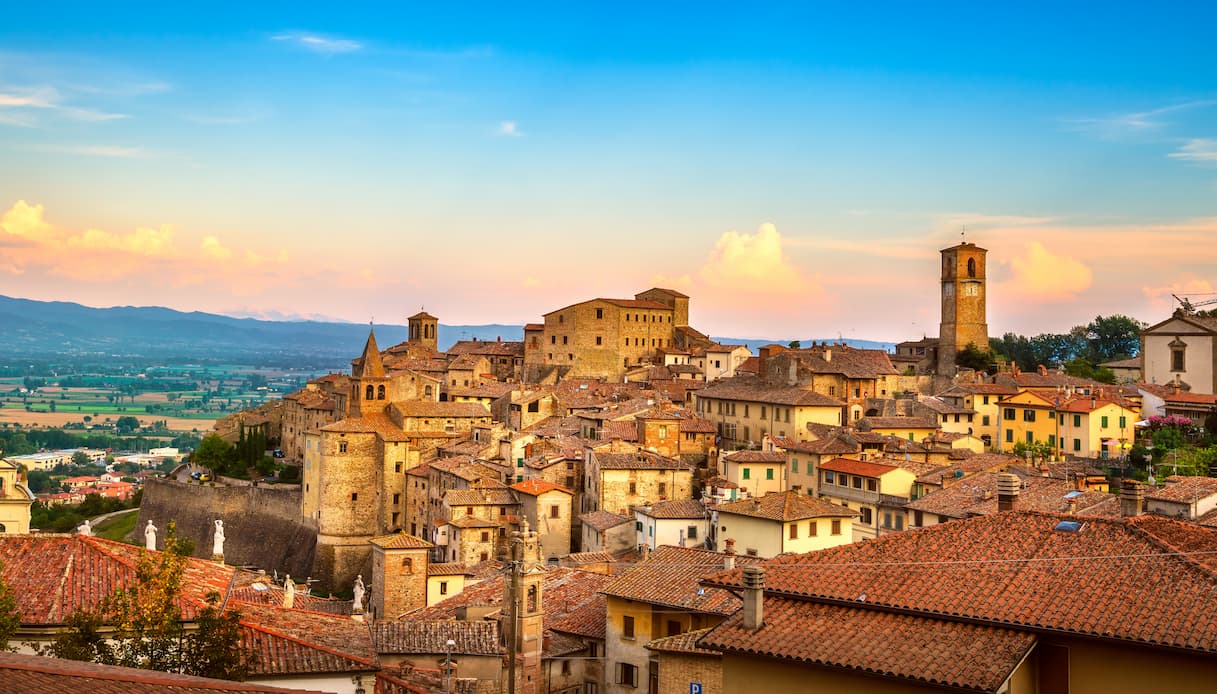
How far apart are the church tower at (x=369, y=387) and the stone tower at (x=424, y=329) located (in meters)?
39.3

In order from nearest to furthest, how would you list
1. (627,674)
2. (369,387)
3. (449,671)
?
1. (449,671)
2. (627,674)
3. (369,387)

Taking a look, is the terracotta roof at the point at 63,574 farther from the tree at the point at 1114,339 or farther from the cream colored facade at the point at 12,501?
the tree at the point at 1114,339

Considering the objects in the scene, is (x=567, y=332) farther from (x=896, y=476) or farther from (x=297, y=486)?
(x=896, y=476)

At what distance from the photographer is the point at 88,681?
11289 millimetres

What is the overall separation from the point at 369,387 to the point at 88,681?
167ft

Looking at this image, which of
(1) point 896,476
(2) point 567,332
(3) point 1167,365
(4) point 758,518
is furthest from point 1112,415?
(2) point 567,332

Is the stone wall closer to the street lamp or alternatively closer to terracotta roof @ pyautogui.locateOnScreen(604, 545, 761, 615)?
terracotta roof @ pyautogui.locateOnScreen(604, 545, 761, 615)

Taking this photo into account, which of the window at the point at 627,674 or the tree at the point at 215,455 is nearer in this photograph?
the window at the point at 627,674

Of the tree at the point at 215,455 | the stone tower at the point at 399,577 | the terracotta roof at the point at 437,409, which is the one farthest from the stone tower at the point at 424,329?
the stone tower at the point at 399,577

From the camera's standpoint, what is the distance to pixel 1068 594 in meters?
12.9

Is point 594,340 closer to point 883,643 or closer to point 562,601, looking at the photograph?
point 562,601

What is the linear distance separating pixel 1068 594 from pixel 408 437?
161 ft

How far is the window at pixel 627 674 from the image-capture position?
81.9 feet

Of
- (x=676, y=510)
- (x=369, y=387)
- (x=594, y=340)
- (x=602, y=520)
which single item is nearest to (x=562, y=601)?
(x=676, y=510)
